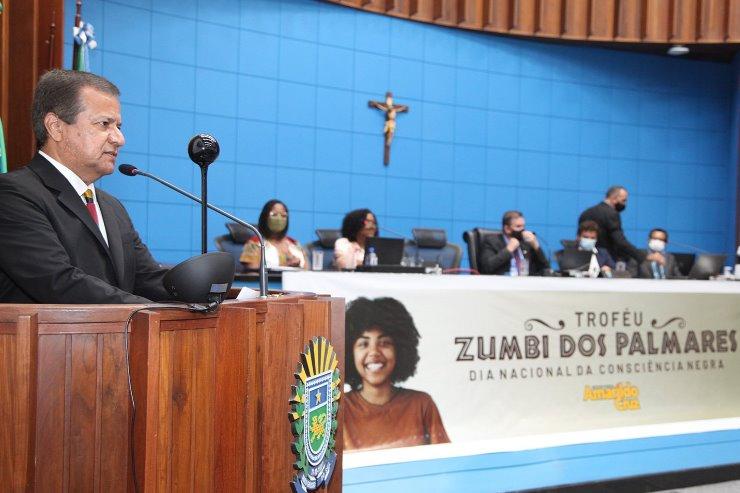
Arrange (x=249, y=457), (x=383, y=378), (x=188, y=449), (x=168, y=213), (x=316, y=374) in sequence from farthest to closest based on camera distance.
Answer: (x=168, y=213) → (x=383, y=378) → (x=316, y=374) → (x=249, y=457) → (x=188, y=449)

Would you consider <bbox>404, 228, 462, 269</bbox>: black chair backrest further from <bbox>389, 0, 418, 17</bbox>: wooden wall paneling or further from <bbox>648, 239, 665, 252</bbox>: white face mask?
<bbox>389, 0, 418, 17</bbox>: wooden wall paneling

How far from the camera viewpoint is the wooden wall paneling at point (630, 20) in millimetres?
9070

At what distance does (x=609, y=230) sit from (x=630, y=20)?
3422 mm

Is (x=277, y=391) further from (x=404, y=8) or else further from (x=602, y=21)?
(x=602, y=21)

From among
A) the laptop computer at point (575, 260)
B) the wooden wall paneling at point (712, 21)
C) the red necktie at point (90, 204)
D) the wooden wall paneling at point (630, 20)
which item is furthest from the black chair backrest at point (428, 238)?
the wooden wall paneling at point (712, 21)

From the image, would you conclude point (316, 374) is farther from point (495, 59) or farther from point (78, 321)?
point (495, 59)

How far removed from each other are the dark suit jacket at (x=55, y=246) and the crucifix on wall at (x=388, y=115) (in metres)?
6.35

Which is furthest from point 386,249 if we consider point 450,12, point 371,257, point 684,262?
point 450,12

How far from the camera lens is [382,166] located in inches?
328

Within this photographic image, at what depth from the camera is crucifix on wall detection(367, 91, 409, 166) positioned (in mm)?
8242

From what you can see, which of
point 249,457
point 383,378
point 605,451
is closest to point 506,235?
point 605,451

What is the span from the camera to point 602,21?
29.8ft

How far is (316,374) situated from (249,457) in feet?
1.23

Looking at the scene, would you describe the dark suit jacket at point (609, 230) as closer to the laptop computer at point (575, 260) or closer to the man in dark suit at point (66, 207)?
the laptop computer at point (575, 260)
